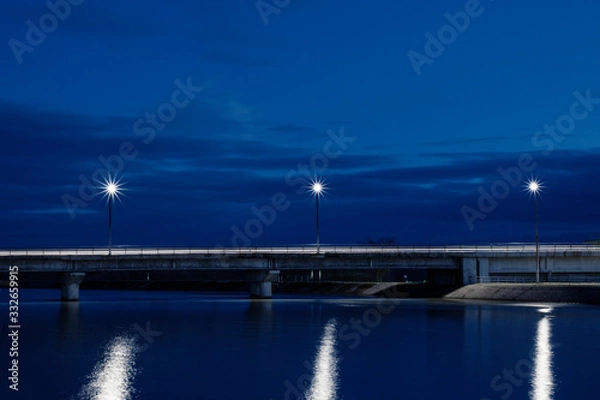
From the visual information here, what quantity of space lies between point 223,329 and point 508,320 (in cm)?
2235

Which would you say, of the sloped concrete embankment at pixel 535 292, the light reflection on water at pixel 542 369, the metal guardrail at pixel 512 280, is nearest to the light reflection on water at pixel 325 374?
the light reflection on water at pixel 542 369

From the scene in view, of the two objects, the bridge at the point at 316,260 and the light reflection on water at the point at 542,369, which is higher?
the bridge at the point at 316,260

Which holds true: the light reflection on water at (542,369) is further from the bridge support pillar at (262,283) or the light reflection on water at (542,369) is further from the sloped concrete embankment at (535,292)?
the bridge support pillar at (262,283)

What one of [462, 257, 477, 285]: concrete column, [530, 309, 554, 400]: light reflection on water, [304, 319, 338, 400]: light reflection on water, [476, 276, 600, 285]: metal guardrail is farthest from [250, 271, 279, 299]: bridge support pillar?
[304, 319, 338, 400]: light reflection on water

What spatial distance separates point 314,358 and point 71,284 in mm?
73562

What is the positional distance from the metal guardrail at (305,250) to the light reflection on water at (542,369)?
55.6 m

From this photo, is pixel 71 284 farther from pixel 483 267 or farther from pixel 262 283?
pixel 483 267

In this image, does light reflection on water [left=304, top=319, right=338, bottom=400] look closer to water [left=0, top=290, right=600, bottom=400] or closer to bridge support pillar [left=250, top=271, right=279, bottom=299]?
water [left=0, top=290, right=600, bottom=400]

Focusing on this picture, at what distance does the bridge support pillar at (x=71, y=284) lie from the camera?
111794mm

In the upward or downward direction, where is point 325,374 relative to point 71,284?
downward

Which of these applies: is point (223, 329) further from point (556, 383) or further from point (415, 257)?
point (415, 257)

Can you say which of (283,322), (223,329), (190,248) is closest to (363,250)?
(190,248)

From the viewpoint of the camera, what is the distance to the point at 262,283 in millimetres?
121250

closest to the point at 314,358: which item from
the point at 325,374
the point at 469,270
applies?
the point at 325,374
